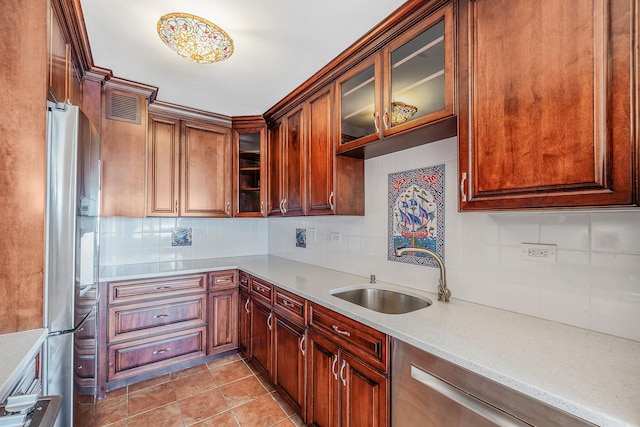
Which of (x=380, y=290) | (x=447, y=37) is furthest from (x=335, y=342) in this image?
(x=447, y=37)

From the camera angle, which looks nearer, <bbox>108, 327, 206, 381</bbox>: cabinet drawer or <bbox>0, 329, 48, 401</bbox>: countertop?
<bbox>0, 329, 48, 401</bbox>: countertop

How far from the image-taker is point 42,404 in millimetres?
753

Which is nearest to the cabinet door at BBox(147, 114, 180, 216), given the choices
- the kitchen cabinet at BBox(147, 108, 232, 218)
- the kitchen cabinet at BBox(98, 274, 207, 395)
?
the kitchen cabinet at BBox(147, 108, 232, 218)

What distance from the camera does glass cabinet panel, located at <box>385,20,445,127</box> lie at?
52.1 inches

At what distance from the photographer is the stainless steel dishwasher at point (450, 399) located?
31.4 inches

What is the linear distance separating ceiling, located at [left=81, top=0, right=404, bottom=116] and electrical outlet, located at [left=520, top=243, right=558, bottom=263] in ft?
4.31

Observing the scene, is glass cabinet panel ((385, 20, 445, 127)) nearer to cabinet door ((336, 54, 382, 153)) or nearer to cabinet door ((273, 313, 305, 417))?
cabinet door ((336, 54, 382, 153))

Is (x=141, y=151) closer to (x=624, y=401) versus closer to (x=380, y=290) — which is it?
(x=380, y=290)

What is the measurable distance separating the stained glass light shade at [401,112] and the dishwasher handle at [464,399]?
1176 millimetres

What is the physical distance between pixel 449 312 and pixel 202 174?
8.15 ft

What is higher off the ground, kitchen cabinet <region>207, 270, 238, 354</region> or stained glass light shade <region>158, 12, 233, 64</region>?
stained glass light shade <region>158, 12, 233, 64</region>

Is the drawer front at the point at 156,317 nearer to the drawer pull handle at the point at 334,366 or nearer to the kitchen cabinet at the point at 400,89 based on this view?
the drawer pull handle at the point at 334,366

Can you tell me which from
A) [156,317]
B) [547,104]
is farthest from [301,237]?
[547,104]

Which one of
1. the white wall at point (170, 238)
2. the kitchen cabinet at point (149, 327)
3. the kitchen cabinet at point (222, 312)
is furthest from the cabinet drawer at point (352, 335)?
the white wall at point (170, 238)
